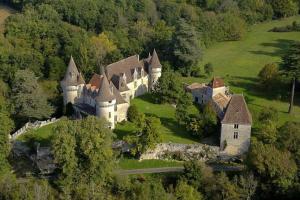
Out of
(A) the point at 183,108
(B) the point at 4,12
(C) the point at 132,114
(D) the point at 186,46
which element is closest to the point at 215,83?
(A) the point at 183,108

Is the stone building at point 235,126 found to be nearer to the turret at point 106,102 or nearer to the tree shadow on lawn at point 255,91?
the tree shadow on lawn at point 255,91

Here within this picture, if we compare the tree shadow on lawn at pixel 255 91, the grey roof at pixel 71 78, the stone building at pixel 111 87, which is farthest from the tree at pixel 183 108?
the grey roof at pixel 71 78

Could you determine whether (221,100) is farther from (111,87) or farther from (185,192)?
(185,192)

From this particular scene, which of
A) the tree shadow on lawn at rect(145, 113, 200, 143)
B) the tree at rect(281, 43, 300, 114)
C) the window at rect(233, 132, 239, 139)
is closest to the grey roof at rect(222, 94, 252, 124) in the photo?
the window at rect(233, 132, 239, 139)

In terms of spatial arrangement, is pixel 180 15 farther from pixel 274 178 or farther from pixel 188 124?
pixel 274 178

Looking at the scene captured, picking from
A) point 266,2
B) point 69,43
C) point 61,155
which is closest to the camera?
point 61,155

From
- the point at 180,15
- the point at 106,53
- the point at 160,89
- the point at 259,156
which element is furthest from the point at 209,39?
the point at 259,156
